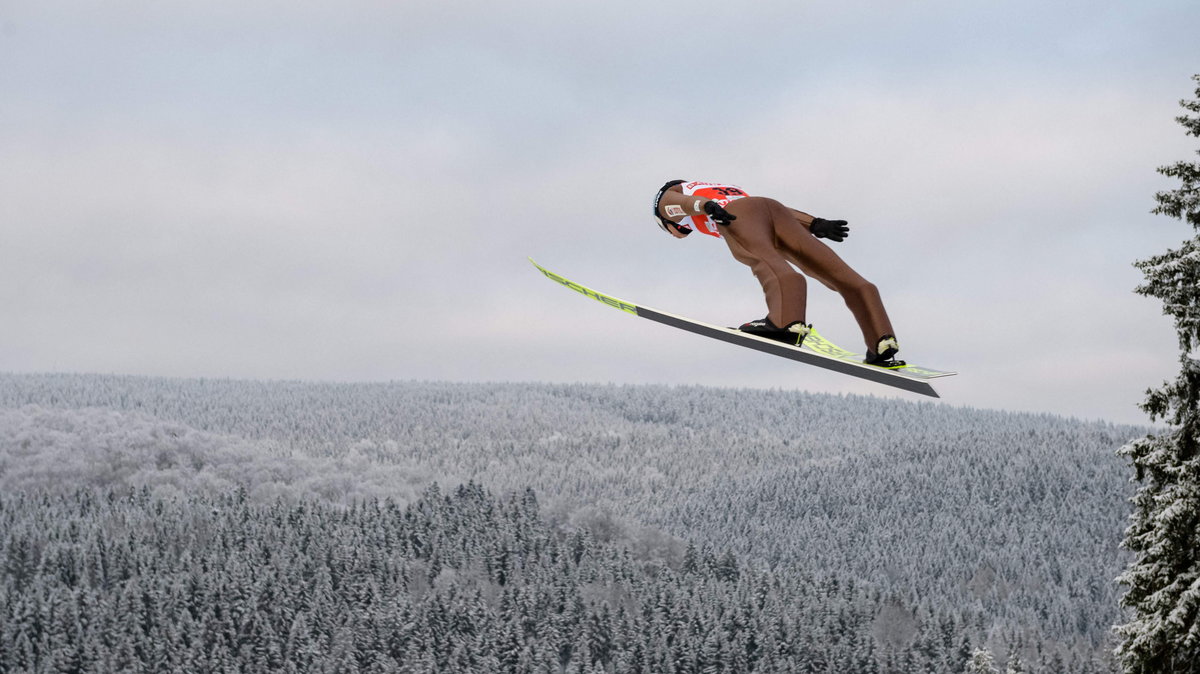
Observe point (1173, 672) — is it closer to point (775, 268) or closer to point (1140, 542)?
point (1140, 542)

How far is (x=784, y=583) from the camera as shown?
17038 centimetres

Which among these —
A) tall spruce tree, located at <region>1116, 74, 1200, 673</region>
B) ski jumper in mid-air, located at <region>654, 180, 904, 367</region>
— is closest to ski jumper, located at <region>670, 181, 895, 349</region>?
ski jumper in mid-air, located at <region>654, 180, 904, 367</region>

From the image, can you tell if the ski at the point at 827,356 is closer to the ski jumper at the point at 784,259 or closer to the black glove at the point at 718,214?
the ski jumper at the point at 784,259

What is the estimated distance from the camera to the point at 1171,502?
20.9 m

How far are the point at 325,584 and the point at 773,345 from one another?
514ft

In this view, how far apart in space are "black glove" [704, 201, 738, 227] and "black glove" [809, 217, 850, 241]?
1.15 meters

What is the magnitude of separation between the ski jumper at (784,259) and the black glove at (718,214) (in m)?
0.08

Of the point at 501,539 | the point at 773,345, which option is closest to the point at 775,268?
the point at 773,345

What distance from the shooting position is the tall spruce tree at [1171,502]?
2073 cm

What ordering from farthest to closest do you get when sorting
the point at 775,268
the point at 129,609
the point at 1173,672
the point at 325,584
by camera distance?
1. the point at 325,584
2. the point at 129,609
3. the point at 1173,672
4. the point at 775,268

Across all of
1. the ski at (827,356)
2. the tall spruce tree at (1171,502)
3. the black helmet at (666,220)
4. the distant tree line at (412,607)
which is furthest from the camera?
the distant tree line at (412,607)

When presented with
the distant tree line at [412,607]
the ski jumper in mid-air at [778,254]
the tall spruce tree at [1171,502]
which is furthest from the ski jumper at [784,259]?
the distant tree line at [412,607]

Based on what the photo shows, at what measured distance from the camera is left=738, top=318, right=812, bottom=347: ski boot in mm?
12195

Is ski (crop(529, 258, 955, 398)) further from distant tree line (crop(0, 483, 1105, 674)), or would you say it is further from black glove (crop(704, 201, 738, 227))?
distant tree line (crop(0, 483, 1105, 674))
